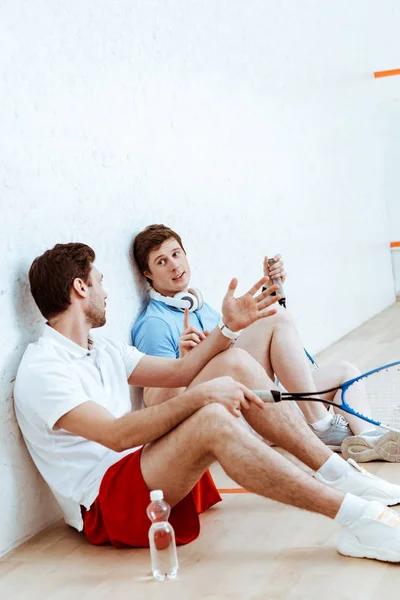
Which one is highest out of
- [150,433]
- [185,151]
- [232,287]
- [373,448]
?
[185,151]

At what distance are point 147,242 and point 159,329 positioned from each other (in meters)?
0.29

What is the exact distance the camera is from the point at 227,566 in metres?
2.02

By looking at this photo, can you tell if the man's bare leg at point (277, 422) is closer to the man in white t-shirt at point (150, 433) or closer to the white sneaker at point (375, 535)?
the man in white t-shirt at point (150, 433)

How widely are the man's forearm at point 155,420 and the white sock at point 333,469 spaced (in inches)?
18.4

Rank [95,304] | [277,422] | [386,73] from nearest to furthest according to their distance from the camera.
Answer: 1. [277,422]
2. [95,304]
3. [386,73]

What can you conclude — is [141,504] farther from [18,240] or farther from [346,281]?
[346,281]

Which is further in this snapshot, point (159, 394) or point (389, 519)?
point (159, 394)

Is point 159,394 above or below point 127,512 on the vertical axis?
above

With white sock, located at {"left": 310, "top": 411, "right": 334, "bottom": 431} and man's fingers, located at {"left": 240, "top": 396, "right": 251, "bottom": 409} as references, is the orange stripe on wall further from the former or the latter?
man's fingers, located at {"left": 240, "top": 396, "right": 251, "bottom": 409}

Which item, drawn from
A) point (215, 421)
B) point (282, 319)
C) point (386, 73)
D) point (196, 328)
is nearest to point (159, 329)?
point (196, 328)

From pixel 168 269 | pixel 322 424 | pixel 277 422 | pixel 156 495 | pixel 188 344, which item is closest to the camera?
pixel 156 495

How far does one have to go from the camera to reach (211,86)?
3.79 metres

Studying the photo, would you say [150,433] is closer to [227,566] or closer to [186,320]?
[227,566]

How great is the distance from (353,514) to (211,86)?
7.55ft
